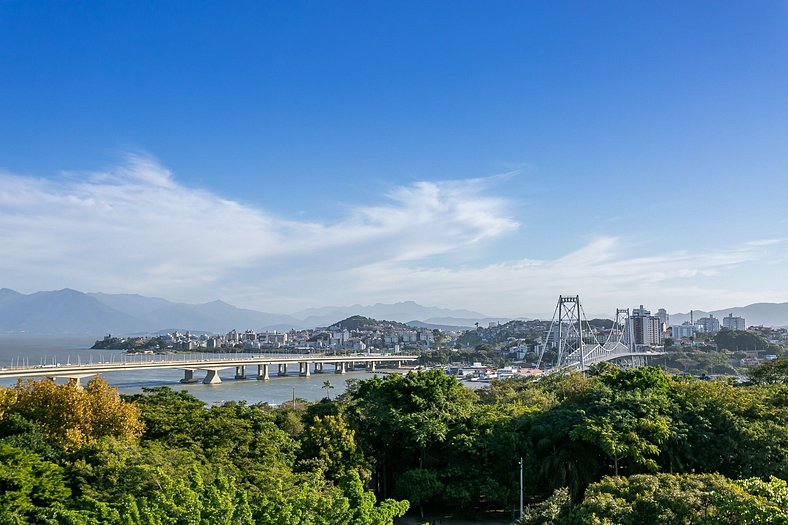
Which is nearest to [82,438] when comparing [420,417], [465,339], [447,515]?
[420,417]

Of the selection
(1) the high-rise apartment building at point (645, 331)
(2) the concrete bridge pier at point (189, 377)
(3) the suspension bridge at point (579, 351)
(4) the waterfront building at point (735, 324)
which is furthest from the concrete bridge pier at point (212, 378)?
(4) the waterfront building at point (735, 324)

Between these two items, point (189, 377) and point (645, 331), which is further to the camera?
point (645, 331)

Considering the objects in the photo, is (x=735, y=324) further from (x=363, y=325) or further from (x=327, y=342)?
(x=327, y=342)

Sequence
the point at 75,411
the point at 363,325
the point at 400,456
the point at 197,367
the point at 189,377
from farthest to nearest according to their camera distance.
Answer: the point at 363,325 → the point at 189,377 → the point at 197,367 → the point at 400,456 → the point at 75,411

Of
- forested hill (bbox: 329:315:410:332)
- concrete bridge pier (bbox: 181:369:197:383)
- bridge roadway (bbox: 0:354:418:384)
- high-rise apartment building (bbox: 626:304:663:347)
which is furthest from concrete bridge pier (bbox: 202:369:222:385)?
forested hill (bbox: 329:315:410:332)

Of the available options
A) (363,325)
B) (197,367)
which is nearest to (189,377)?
(197,367)

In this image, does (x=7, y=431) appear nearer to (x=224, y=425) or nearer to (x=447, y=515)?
(x=224, y=425)
